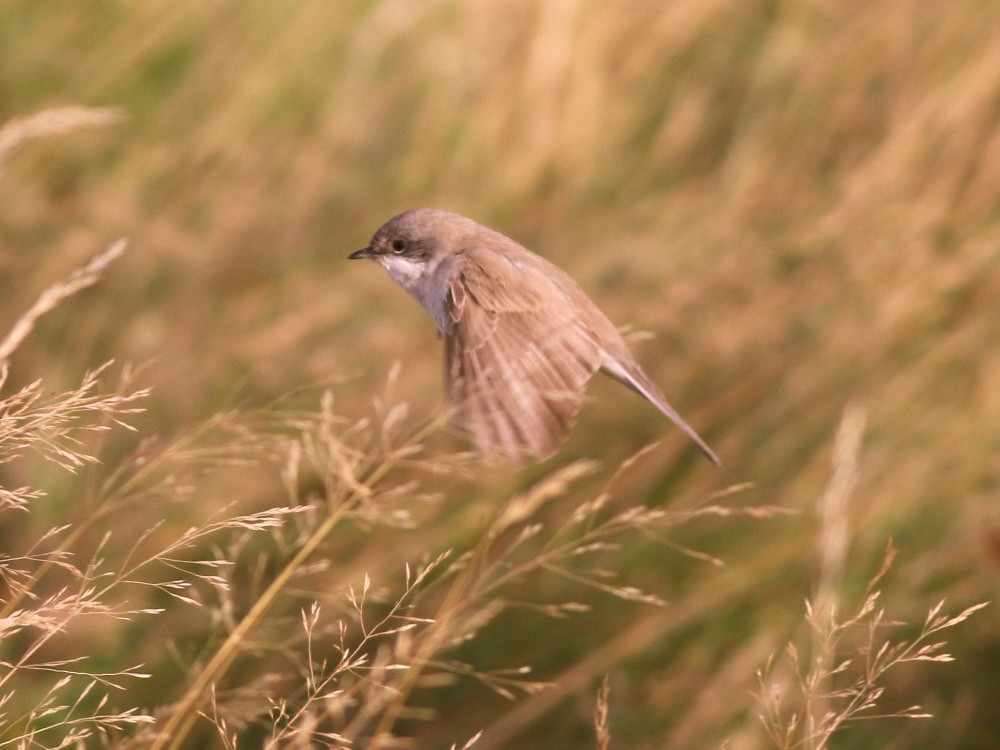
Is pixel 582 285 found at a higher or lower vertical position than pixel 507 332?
lower

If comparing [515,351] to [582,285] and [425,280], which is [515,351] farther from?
[582,285]

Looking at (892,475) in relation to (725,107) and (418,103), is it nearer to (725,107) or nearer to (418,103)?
(725,107)

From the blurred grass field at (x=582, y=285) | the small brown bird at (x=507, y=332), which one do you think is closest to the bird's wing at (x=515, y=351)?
the small brown bird at (x=507, y=332)

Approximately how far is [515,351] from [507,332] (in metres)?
0.07

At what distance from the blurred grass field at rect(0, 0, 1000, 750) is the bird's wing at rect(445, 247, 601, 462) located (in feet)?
1.16

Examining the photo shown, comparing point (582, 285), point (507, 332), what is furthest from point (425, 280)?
point (582, 285)

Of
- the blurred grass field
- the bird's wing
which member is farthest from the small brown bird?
the blurred grass field

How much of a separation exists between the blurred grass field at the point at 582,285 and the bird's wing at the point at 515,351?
35cm

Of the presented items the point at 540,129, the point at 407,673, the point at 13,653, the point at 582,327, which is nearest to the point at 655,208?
the point at 540,129

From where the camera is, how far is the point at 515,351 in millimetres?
2369

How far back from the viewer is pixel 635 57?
4.08 meters

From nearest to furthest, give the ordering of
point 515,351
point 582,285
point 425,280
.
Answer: point 515,351, point 425,280, point 582,285

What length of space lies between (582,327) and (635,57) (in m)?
1.86

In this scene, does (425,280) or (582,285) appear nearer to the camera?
(425,280)
